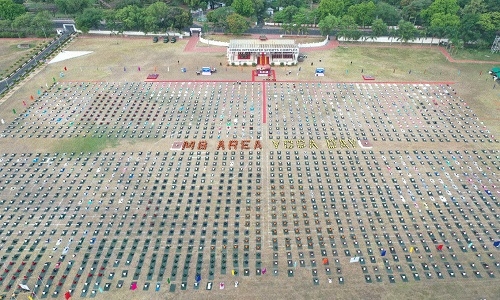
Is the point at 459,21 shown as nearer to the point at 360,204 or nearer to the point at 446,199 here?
the point at 446,199

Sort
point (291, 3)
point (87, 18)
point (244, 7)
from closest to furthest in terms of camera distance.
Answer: point (87, 18) < point (244, 7) < point (291, 3)

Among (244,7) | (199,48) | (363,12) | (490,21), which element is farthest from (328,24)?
(490,21)

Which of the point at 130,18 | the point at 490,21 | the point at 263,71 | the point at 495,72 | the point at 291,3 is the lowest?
the point at 495,72

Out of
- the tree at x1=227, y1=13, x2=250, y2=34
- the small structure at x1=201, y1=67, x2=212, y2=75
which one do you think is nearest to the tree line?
the tree at x1=227, y1=13, x2=250, y2=34

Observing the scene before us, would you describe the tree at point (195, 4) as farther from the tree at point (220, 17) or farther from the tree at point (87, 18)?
the tree at point (87, 18)

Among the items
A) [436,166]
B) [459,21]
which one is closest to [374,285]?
[436,166]

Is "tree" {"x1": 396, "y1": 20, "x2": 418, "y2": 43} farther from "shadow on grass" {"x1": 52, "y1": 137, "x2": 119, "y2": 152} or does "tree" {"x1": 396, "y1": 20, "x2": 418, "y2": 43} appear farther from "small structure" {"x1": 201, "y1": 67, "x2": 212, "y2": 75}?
"shadow on grass" {"x1": 52, "y1": 137, "x2": 119, "y2": 152}

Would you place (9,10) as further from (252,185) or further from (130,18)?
(252,185)
